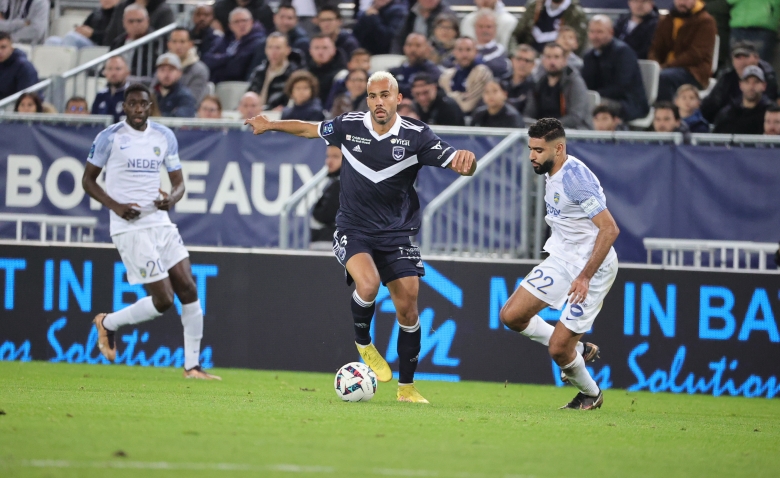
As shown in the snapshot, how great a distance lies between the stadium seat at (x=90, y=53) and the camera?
1781 centimetres

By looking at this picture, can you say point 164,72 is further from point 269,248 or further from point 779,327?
point 779,327

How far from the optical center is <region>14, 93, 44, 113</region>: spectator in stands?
1473 centimetres

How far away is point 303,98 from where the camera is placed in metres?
14.7

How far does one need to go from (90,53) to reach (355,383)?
35.4 feet

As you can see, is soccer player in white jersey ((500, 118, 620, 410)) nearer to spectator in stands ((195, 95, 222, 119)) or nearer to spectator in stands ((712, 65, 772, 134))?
spectator in stands ((712, 65, 772, 134))

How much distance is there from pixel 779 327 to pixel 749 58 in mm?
4028

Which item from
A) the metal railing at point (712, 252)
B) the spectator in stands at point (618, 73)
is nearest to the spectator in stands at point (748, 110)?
the spectator in stands at point (618, 73)

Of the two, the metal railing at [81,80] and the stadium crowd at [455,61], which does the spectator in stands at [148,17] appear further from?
the metal railing at [81,80]

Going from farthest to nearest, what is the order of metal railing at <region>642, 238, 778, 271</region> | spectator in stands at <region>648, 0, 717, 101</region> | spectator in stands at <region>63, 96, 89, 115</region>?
1. spectator in stands at <region>648, 0, 717, 101</region>
2. spectator in stands at <region>63, 96, 89, 115</region>
3. metal railing at <region>642, 238, 778, 271</region>

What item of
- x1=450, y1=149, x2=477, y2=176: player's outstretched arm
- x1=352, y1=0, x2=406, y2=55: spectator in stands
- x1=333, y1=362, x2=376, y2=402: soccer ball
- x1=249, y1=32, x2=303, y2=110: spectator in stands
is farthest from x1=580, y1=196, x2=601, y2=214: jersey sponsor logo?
x1=352, y1=0, x2=406, y2=55: spectator in stands

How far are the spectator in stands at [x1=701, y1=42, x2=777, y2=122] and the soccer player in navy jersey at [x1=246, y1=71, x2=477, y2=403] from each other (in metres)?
6.62

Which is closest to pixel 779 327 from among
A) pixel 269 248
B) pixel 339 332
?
pixel 339 332

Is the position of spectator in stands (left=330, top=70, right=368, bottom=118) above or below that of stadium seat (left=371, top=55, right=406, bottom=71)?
below

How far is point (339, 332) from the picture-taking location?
498 inches
